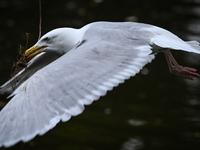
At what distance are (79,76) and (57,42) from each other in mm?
607

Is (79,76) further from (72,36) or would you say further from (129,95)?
(129,95)

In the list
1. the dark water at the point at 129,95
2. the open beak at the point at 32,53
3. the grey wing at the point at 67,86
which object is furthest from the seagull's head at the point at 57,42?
the dark water at the point at 129,95

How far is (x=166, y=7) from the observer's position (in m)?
6.94

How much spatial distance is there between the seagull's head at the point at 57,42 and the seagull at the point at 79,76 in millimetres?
17

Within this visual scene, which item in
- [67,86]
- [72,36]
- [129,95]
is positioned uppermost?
[72,36]

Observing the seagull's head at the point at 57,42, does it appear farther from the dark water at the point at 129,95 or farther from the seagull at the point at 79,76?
the dark water at the point at 129,95

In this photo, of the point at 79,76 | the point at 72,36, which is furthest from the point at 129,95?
the point at 79,76

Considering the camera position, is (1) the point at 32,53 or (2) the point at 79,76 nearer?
(2) the point at 79,76

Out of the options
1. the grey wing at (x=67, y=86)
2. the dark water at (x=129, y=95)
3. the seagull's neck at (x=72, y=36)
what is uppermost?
the seagull's neck at (x=72, y=36)

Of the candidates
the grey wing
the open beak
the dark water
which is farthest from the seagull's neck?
the dark water

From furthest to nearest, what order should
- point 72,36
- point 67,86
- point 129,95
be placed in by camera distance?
point 129,95, point 72,36, point 67,86

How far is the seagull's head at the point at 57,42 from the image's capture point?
2.79 meters

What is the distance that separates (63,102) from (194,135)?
6.36 ft

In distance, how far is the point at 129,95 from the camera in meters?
4.43
